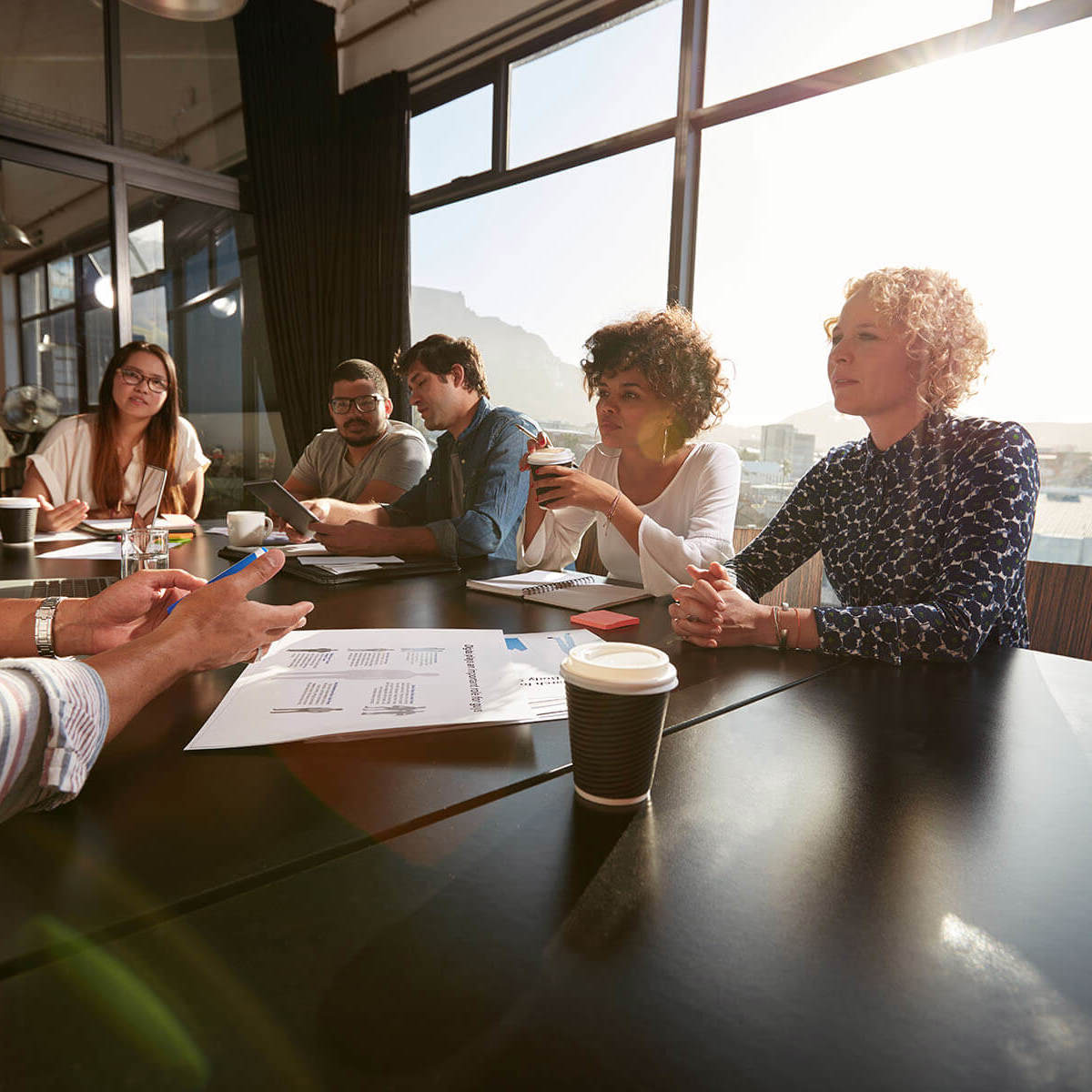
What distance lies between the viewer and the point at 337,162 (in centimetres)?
503

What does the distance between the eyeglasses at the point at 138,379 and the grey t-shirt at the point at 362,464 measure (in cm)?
82

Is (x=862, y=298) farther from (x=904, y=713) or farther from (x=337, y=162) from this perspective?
(x=337, y=162)

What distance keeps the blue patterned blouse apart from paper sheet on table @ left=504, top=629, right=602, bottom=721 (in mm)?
387

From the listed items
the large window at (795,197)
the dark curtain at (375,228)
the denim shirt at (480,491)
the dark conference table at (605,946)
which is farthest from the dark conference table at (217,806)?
the dark curtain at (375,228)

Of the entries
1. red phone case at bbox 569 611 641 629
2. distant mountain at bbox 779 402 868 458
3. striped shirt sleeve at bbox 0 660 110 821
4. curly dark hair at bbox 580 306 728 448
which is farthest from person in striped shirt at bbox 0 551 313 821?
distant mountain at bbox 779 402 868 458

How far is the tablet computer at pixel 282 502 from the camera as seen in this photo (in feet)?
6.25

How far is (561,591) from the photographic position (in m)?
1.49

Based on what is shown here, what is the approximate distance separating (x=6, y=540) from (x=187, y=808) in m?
1.97

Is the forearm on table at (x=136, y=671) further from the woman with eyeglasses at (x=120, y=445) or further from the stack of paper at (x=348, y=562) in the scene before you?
the woman with eyeglasses at (x=120, y=445)

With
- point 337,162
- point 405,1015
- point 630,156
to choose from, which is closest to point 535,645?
point 405,1015

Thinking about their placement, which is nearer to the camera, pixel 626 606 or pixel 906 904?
pixel 906 904

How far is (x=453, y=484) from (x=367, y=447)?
106 centimetres

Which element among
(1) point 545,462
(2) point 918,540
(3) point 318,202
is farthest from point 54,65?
(2) point 918,540

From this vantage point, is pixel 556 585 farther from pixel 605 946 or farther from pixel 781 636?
pixel 605 946
